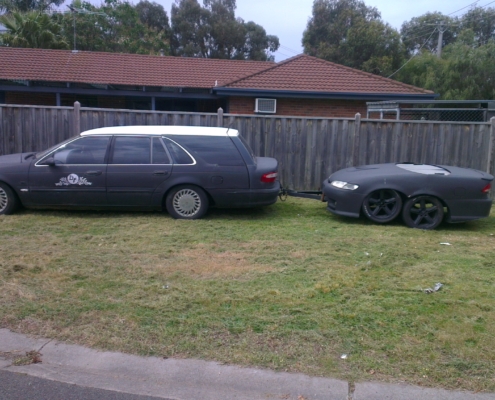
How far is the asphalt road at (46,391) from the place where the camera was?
3875 mm

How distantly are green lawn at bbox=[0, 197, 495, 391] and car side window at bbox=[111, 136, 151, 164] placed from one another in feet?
3.56

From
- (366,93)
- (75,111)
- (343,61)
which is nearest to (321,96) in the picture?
(366,93)

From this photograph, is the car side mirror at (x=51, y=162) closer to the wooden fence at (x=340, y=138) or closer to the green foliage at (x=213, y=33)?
the wooden fence at (x=340, y=138)

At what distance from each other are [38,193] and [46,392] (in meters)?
5.36

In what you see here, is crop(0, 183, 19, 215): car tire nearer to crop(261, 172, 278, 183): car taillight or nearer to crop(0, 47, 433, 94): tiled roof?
crop(261, 172, 278, 183): car taillight

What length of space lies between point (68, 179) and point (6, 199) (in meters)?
1.03

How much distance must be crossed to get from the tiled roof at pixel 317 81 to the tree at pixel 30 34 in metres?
11.1

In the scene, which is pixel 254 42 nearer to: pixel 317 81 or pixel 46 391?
pixel 317 81

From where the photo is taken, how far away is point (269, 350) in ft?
14.5

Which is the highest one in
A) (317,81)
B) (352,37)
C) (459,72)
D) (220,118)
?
(352,37)

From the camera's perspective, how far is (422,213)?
864cm

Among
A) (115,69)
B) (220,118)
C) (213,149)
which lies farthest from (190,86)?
(213,149)

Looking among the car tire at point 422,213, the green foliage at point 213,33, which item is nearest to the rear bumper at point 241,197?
the car tire at point 422,213

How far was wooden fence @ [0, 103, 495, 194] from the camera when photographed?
37.7 ft
